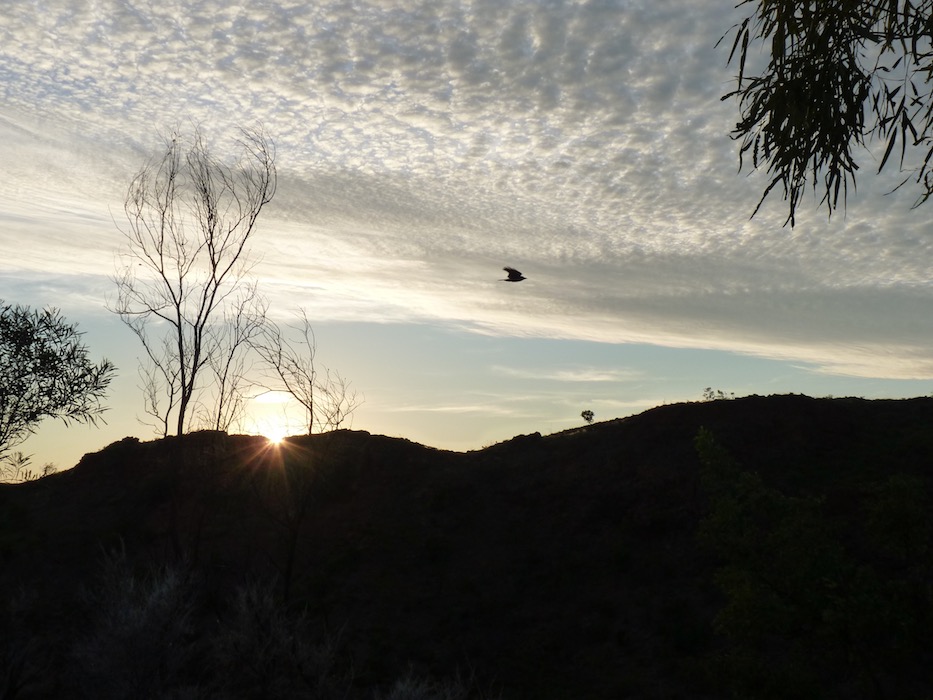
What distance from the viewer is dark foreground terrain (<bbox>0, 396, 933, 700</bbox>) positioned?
10.1 m

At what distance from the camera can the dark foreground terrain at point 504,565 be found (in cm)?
1005

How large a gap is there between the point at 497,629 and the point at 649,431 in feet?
34.4

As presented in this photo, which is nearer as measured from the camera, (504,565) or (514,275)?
(514,275)

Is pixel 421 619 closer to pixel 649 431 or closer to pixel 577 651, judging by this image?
pixel 577 651

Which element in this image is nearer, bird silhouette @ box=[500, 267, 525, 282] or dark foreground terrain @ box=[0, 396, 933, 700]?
dark foreground terrain @ box=[0, 396, 933, 700]

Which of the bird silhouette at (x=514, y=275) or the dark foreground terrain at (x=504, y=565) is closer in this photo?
the dark foreground terrain at (x=504, y=565)

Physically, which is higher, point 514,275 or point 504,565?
point 514,275

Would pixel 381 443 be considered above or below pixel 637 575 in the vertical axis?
above

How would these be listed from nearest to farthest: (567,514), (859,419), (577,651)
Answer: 1. (577,651)
2. (567,514)
3. (859,419)

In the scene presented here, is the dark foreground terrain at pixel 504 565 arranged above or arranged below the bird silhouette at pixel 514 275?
below

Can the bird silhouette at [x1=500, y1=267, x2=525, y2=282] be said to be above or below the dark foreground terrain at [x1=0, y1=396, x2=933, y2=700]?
above

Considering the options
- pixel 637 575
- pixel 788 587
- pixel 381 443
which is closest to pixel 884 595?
pixel 788 587

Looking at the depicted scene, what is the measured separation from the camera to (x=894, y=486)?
9.83m

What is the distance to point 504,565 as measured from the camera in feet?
73.9
